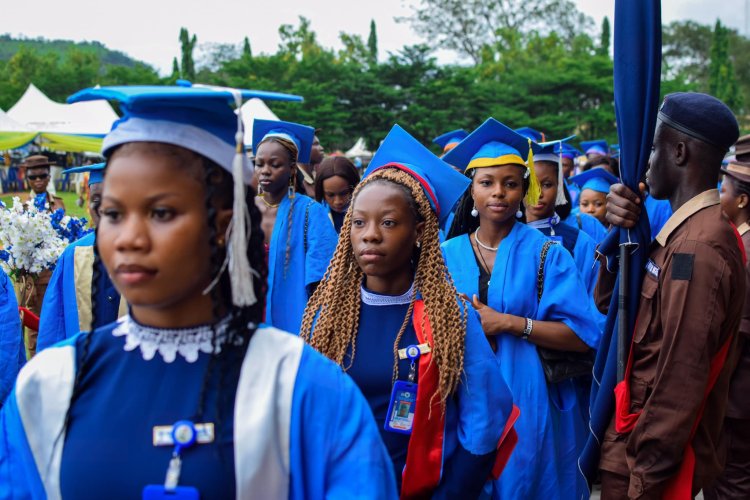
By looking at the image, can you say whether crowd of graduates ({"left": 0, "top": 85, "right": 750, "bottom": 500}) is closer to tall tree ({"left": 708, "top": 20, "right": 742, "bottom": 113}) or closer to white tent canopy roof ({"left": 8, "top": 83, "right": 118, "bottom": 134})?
white tent canopy roof ({"left": 8, "top": 83, "right": 118, "bottom": 134})

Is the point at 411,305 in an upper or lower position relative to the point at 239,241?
lower

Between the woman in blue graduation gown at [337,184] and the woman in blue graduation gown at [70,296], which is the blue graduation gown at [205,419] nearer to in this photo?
the woman in blue graduation gown at [70,296]

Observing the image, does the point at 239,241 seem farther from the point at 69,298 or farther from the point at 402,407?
the point at 69,298

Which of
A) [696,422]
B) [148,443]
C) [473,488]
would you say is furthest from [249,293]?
[696,422]

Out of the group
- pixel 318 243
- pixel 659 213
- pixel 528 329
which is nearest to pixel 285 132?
pixel 318 243

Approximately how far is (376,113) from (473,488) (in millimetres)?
28259

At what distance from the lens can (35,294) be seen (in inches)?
231

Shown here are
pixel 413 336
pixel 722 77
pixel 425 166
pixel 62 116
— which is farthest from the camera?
pixel 722 77

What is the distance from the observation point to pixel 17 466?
63.7 inches

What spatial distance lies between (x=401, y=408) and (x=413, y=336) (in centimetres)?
29

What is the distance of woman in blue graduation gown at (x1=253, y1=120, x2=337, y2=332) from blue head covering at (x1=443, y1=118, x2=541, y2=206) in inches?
51.7

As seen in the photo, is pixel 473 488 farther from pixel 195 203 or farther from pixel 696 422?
pixel 195 203

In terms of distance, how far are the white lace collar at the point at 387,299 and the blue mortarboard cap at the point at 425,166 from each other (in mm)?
421

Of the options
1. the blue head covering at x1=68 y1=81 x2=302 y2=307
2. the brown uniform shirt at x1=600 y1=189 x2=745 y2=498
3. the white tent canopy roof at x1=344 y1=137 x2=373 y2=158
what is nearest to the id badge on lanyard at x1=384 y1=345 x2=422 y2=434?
the brown uniform shirt at x1=600 y1=189 x2=745 y2=498
